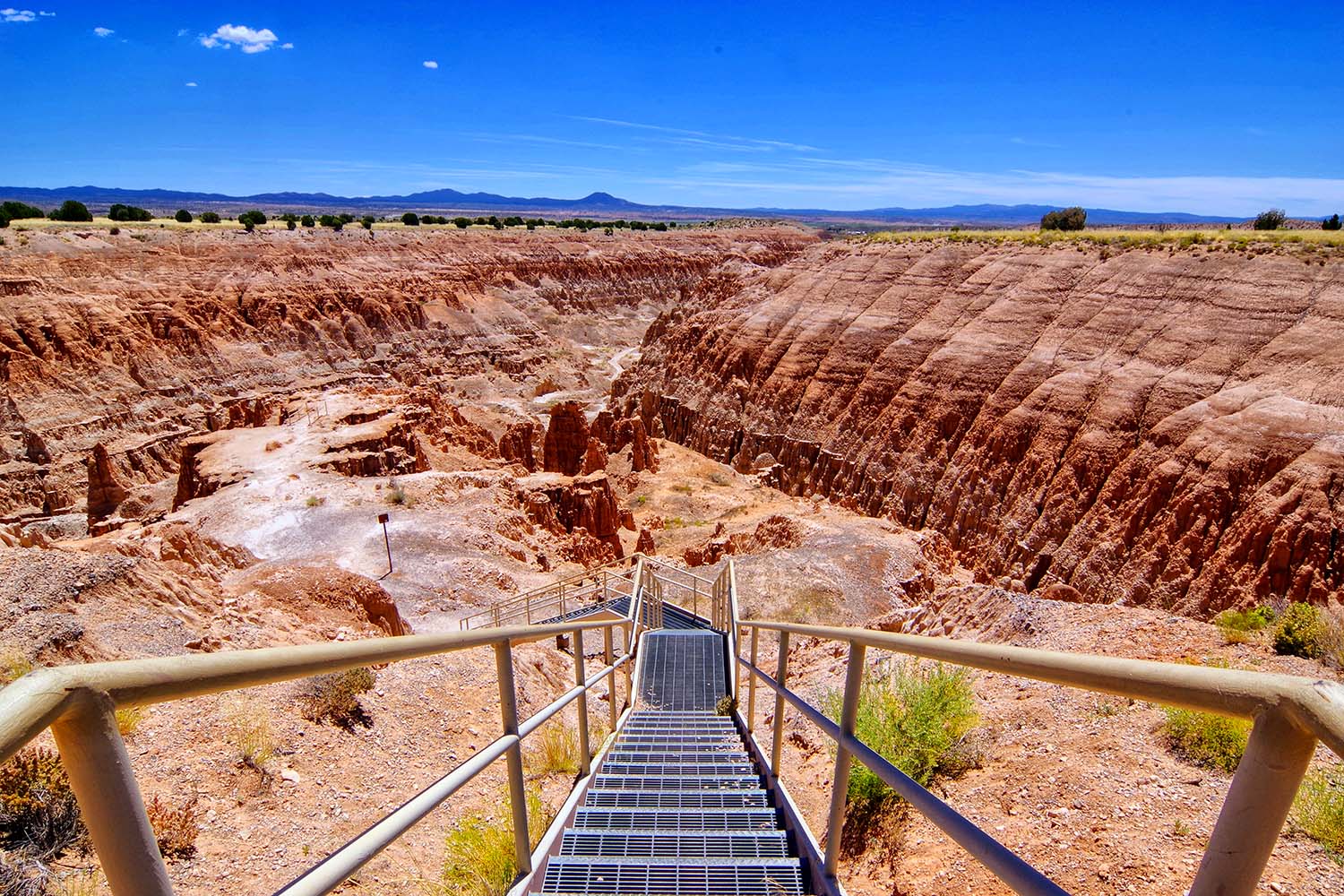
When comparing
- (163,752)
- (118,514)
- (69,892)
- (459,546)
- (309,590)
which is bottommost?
(118,514)

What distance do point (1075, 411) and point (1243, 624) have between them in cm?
1839

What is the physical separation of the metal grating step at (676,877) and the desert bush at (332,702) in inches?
154

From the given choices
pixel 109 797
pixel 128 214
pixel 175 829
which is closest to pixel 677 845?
pixel 175 829

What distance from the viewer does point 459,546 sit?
66.9ft

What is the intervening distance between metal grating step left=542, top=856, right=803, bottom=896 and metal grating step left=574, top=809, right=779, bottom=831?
71 cm

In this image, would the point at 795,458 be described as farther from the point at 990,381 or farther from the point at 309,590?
the point at 309,590

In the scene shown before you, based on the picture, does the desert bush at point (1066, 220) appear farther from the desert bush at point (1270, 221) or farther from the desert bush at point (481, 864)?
the desert bush at point (481, 864)

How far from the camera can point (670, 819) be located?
487cm

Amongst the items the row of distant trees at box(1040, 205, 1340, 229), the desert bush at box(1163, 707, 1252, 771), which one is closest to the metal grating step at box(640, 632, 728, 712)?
the desert bush at box(1163, 707, 1252, 771)

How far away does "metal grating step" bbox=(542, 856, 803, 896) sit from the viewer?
375 centimetres

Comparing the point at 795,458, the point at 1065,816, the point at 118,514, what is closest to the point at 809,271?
the point at 795,458

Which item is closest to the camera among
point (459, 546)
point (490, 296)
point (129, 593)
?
point (129, 593)

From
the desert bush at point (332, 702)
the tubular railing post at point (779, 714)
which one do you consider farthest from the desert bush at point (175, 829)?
the tubular railing post at point (779, 714)

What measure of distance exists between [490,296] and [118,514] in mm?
40451
